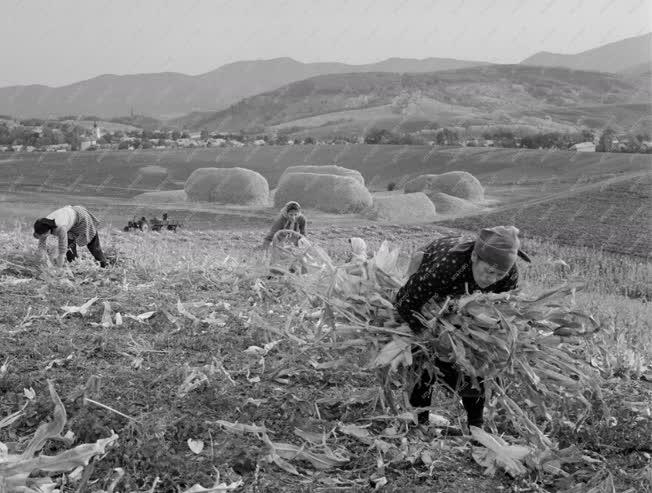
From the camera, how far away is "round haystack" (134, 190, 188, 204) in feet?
92.2

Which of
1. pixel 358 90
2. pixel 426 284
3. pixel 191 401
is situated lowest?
pixel 191 401

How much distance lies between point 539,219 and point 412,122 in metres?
53.1

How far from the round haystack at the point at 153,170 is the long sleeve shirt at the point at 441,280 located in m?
32.0

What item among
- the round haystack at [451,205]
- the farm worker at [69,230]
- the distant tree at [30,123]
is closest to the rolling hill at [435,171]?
the round haystack at [451,205]

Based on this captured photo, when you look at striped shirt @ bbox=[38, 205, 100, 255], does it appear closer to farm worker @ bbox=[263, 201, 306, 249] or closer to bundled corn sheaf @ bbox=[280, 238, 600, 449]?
farm worker @ bbox=[263, 201, 306, 249]

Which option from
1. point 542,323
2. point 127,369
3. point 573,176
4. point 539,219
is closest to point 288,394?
point 127,369

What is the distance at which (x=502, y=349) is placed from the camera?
10.4ft

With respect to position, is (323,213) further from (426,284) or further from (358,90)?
(358,90)

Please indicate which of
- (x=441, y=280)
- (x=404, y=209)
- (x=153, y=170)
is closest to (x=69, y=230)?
(x=441, y=280)

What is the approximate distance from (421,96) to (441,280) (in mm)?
102265

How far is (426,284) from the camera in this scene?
10.4ft

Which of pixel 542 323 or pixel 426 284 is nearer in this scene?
pixel 426 284

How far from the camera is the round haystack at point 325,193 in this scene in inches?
1077

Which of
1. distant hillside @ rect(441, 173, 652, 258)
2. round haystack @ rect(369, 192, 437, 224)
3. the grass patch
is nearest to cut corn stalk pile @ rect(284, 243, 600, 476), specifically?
the grass patch
